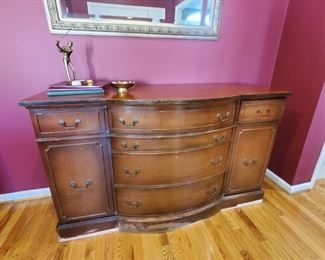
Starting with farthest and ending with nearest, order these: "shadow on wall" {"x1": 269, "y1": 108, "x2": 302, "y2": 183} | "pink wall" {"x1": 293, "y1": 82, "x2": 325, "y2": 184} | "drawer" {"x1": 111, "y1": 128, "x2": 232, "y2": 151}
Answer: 1. "shadow on wall" {"x1": 269, "y1": 108, "x2": 302, "y2": 183}
2. "pink wall" {"x1": 293, "y1": 82, "x2": 325, "y2": 184}
3. "drawer" {"x1": 111, "y1": 128, "x2": 232, "y2": 151}

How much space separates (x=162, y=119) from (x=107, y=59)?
2.35 feet

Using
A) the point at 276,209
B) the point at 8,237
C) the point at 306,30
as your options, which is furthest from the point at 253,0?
the point at 8,237

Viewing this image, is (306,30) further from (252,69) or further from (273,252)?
(273,252)

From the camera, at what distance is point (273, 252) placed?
1314 millimetres

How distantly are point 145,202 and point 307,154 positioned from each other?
4.96ft

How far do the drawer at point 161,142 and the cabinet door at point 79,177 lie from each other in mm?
104

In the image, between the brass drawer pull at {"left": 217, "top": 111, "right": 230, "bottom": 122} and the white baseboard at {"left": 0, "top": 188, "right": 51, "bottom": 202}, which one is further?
the white baseboard at {"left": 0, "top": 188, "right": 51, "bottom": 202}

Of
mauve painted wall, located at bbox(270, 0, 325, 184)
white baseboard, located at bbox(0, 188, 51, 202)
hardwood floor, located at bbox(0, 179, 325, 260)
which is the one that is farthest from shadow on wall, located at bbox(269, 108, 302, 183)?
white baseboard, located at bbox(0, 188, 51, 202)

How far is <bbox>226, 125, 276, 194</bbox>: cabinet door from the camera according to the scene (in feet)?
4.80

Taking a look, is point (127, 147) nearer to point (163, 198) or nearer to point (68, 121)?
point (68, 121)

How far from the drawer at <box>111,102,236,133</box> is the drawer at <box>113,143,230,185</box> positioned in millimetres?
178

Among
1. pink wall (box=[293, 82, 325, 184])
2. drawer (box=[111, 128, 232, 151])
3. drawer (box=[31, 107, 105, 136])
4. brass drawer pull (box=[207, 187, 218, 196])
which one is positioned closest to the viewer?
drawer (box=[31, 107, 105, 136])

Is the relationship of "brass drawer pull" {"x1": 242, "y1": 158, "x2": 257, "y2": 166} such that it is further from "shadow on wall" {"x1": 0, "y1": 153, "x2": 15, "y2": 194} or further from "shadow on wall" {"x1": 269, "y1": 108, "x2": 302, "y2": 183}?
"shadow on wall" {"x1": 0, "y1": 153, "x2": 15, "y2": 194}

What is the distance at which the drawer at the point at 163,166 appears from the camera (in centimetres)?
122
